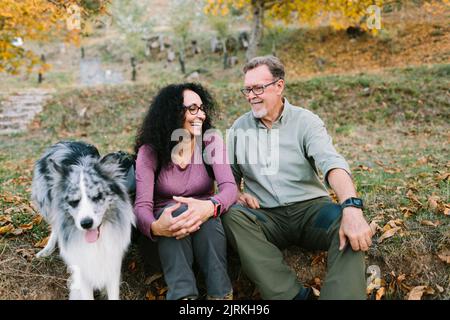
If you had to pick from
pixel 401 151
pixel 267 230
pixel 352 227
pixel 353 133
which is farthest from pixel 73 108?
pixel 352 227

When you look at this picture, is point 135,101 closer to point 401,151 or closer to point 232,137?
point 401,151

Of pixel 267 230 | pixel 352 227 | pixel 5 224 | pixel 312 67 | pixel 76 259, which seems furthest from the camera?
pixel 312 67

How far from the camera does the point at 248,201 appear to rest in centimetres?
300

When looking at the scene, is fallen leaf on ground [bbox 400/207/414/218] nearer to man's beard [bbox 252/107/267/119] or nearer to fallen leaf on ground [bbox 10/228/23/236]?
man's beard [bbox 252/107/267/119]

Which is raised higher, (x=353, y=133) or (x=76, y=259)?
(x=353, y=133)

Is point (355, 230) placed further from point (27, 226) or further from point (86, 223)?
point (27, 226)

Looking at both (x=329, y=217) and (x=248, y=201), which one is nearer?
(x=329, y=217)

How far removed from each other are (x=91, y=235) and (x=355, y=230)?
1598 millimetres

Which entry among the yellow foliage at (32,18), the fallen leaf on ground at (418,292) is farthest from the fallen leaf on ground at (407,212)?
the yellow foliage at (32,18)

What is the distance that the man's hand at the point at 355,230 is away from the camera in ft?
7.41

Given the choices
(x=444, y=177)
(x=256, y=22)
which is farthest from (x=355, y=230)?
(x=256, y=22)

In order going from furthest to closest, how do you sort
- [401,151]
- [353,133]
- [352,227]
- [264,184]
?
1. [353,133]
2. [401,151]
3. [264,184]
4. [352,227]

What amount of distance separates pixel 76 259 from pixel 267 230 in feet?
4.30
